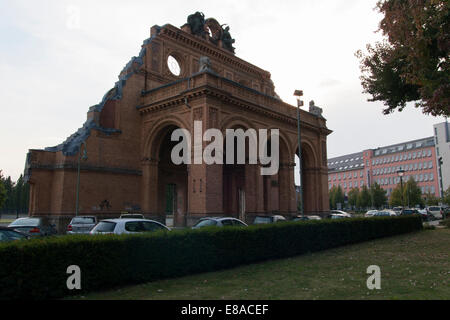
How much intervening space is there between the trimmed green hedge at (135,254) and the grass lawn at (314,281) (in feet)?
1.16

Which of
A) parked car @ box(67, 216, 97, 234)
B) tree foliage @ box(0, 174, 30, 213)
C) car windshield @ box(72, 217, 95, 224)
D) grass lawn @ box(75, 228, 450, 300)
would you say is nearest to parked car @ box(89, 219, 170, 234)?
grass lawn @ box(75, 228, 450, 300)

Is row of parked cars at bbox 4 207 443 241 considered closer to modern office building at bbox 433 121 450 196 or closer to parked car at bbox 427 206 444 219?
parked car at bbox 427 206 444 219

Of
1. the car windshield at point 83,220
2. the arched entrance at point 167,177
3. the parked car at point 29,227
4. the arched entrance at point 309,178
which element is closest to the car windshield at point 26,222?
the parked car at point 29,227

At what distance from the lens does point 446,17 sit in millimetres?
11562

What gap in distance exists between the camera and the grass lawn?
690cm

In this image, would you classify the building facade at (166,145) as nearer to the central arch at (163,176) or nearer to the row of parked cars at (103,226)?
the central arch at (163,176)

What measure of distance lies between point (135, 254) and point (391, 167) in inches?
3801

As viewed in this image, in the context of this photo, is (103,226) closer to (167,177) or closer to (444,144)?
(167,177)

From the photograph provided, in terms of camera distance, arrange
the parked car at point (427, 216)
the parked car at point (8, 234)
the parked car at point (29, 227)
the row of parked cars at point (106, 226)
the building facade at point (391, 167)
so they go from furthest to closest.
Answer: the building facade at point (391, 167) → the parked car at point (427, 216) → the parked car at point (29, 227) → the row of parked cars at point (106, 226) → the parked car at point (8, 234)

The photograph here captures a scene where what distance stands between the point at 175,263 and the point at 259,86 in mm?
30180

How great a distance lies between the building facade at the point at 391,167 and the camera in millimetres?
83062

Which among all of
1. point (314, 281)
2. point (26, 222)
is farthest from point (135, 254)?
point (26, 222)

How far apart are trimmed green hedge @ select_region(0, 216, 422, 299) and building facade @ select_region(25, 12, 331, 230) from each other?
29.8ft
